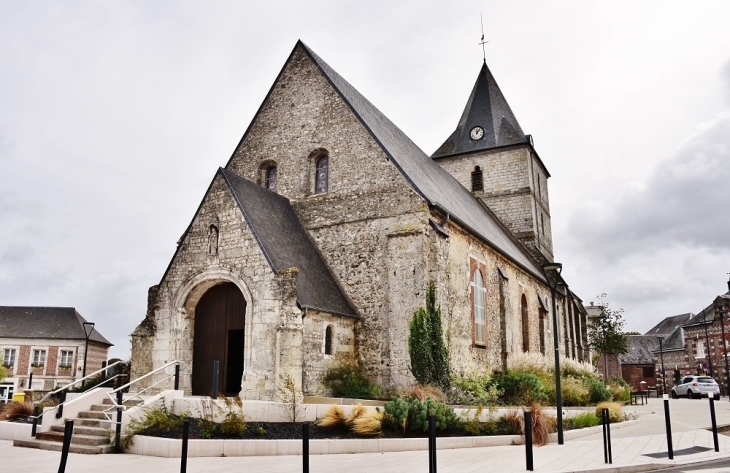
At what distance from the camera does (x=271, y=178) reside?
764 inches

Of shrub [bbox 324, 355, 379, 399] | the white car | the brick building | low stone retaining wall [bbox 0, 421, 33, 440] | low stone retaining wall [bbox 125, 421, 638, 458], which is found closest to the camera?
low stone retaining wall [bbox 125, 421, 638, 458]

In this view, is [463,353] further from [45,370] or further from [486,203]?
[45,370]

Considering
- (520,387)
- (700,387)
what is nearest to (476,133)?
(520,387)

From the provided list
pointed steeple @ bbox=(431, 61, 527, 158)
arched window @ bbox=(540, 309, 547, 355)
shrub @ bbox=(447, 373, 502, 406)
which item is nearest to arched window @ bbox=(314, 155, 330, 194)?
shrub @ bbox=(447, 373, 502, 406)

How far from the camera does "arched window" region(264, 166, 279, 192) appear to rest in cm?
1923

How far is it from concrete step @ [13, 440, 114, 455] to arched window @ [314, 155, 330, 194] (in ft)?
33.2

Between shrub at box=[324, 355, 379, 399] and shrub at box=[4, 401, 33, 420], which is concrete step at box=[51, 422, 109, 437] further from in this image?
shrub at box=[324, 355, 379, 399]

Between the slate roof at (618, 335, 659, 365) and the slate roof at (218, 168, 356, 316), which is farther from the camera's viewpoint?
the slate roof at (618, 335, 659, 365)

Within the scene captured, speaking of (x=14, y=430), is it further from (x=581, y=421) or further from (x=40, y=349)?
(x=40, y=349)

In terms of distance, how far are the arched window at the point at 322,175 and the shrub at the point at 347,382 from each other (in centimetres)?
561

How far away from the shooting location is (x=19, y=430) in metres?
11.3

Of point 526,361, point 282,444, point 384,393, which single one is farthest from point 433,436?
point 526,361

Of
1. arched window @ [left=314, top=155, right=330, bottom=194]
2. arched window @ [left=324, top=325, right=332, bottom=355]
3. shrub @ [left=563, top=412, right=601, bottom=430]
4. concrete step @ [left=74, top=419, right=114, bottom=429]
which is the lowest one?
shrub @ [left=563, top=412, right=601, bottom=430]

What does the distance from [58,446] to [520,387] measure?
11.6 m
